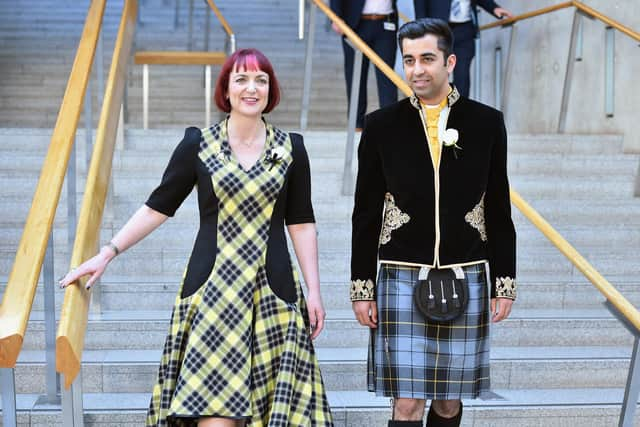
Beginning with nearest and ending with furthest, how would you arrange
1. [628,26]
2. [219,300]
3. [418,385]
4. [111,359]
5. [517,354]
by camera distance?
[219,300], [418,385], [111,359], [517,354], [628,26]

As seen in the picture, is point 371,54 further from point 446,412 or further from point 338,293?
point 446,412

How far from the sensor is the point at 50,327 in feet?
10.2

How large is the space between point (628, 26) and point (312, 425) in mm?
4590

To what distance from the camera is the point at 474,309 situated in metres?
2.51

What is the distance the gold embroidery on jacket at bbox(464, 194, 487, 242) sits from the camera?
8.22ft

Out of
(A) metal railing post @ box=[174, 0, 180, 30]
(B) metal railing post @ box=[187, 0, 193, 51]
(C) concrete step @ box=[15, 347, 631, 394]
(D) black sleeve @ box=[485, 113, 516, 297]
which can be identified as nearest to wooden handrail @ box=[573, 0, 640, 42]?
(C) concrete step @ box=[15, 347, 631, 394]

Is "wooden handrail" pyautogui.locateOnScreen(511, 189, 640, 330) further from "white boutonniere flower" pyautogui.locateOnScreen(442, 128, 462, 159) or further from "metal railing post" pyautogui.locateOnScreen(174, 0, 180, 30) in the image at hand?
"metal railing post" pyautogui.locateOnScreen(174, 0, 180, 30)

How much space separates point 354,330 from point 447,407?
48.0 inches

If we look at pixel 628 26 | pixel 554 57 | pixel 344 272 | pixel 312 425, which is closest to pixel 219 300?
pixel 312 425

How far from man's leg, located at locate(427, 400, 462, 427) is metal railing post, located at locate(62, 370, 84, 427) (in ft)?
3.11

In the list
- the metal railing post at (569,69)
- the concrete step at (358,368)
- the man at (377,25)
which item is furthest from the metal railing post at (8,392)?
the metal railing post at (569,69)

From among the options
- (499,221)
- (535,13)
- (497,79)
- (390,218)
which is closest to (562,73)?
(535,13)

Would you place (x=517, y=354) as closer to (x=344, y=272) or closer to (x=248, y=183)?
(x=344, y=272)

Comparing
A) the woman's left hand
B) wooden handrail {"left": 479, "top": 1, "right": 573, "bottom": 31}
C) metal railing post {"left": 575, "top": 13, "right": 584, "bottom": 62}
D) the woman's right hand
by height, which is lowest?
the woman's left hand
